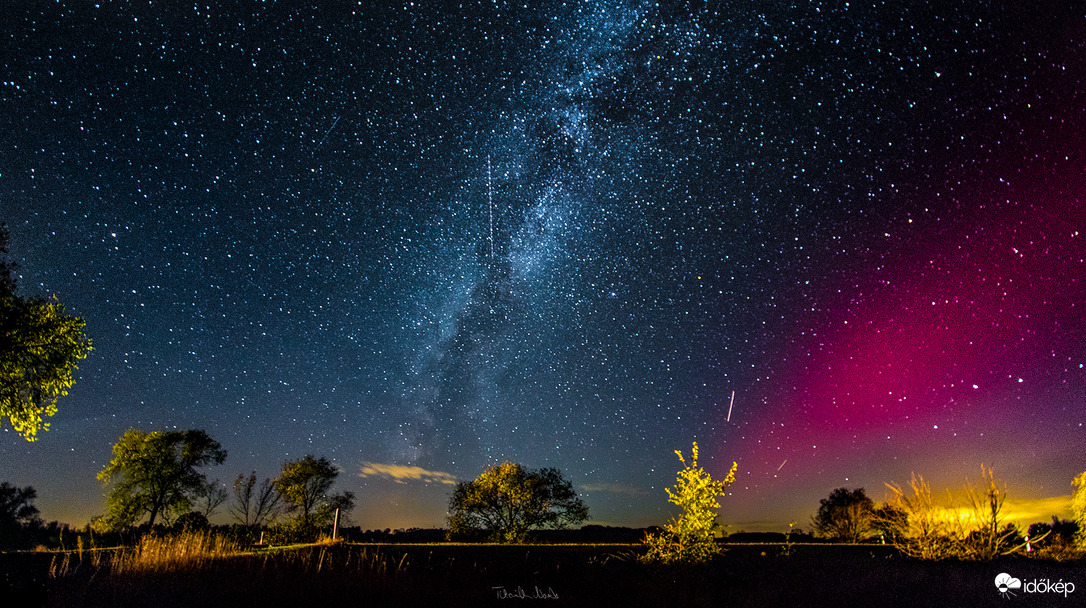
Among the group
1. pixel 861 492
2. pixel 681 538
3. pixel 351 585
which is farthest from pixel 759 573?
pixel 861 492

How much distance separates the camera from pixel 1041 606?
13.6 metres

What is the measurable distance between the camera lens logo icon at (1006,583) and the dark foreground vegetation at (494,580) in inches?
11.2

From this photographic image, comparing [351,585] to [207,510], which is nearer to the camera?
[351,585]

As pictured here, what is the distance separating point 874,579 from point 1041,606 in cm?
385

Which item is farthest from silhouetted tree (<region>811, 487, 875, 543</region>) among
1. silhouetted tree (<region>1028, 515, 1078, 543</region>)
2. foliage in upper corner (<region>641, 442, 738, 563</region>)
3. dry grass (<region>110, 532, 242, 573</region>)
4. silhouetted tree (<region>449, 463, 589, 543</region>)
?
dry grass (<region>110, 532, 242, 573</region>)

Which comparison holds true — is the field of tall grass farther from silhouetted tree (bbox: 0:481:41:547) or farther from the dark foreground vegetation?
silhouetted tree (bbox: 0:481:41:547)

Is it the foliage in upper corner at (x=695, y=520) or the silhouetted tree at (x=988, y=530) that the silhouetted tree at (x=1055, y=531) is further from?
the foliage in upper corner at (x=695, y=520)

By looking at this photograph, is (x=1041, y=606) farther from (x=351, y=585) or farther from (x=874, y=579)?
(x=351, y=585)

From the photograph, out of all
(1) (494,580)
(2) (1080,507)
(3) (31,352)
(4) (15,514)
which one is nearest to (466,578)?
(1) (494,580)

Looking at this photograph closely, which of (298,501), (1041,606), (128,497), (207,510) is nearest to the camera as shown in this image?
(1041,606)

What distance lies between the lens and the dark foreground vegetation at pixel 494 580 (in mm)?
9078
